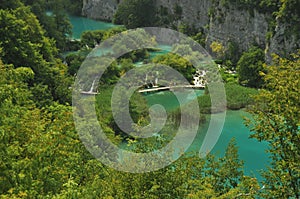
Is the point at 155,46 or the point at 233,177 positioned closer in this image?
the point at 233,177

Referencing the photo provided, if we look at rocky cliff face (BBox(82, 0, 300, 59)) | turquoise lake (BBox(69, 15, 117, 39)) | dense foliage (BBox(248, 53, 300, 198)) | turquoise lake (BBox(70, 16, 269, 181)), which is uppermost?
dense foliage (BBox(248, 53, 300, 198))

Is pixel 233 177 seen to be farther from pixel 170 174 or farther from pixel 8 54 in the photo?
pixel 8 54

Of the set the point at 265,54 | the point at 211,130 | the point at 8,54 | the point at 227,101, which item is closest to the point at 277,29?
the point at 265,54

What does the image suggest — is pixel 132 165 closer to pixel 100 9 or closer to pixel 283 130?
pixel 283 130

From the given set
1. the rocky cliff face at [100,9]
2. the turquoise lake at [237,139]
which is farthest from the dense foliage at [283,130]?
the rocky cliff face at [100,9]

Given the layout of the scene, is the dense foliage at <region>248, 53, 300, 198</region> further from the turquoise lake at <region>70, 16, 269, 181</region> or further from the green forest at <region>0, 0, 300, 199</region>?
the turquoise lake at <region>70, 16, 269, 181</region>

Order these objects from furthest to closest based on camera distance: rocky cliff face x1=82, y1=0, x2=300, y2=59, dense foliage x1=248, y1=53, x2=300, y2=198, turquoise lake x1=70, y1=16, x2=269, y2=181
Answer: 1. rocky cliff face x1=82, y1=0, x2=300, y2=59
2. turquoise lake x1=70, y1=16, x2=269, y2=181
3. dense foliage x1=248, y1=53, x2=300, y2=198

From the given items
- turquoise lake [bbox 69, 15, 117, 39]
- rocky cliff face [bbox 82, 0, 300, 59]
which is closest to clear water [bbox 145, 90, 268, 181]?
rocky cliff face [bbox 82, 0, 300, 59]

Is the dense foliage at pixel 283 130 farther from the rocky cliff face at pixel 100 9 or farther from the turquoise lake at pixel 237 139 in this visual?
the rocky cliff face at pixel 100 9

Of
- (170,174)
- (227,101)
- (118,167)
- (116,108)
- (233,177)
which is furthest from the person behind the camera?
(227,101)
